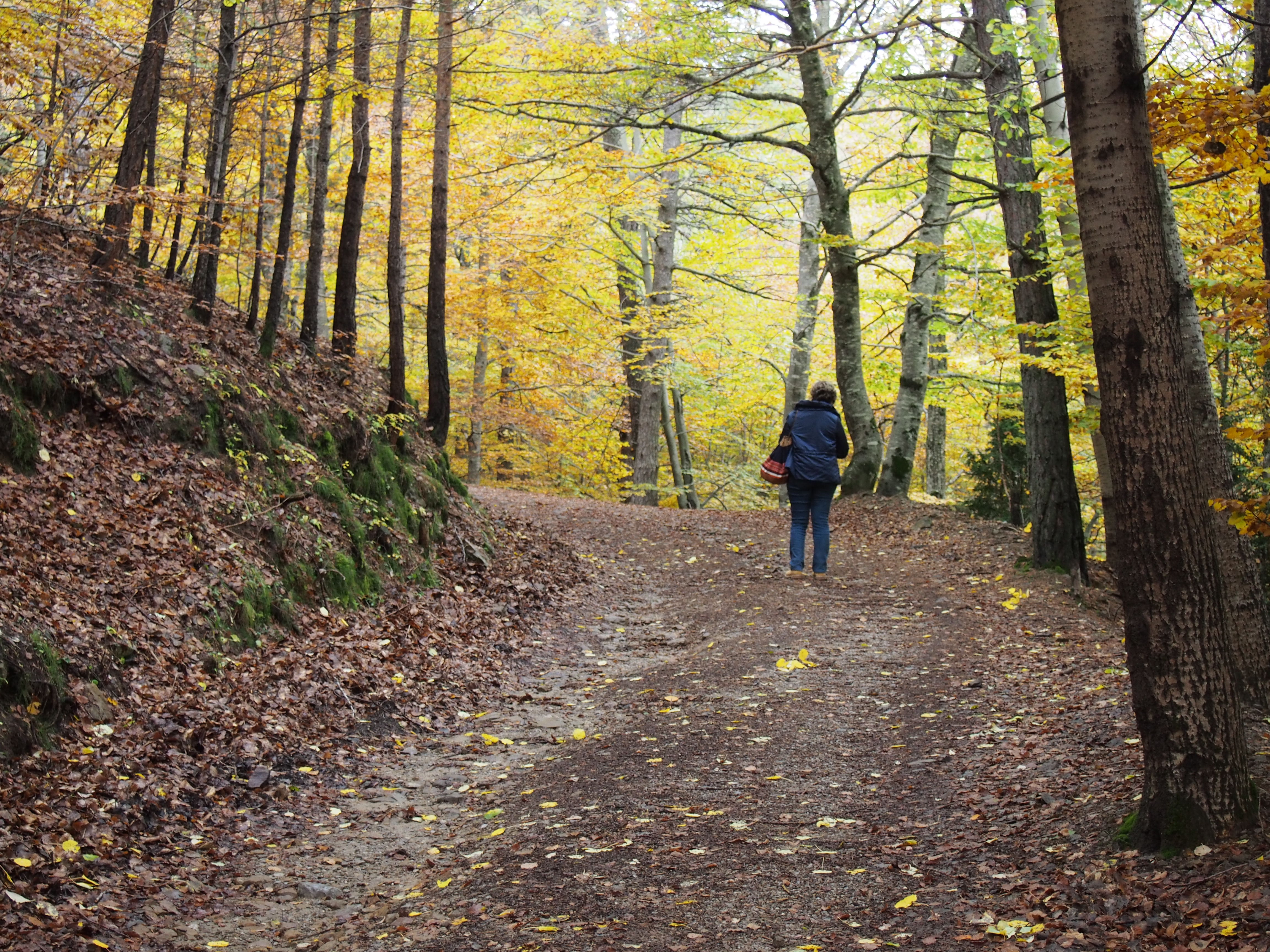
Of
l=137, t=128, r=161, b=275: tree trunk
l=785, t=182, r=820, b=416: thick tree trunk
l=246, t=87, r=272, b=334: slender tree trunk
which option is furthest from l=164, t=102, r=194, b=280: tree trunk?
l=785, t=182, r=820, b=416: thick tree trunk

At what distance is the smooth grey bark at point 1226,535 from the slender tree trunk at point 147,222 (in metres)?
8.69

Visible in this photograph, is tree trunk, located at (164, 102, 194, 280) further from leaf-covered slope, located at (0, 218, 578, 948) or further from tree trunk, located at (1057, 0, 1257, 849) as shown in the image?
tree trunk, located at (1057, 0, 1257, 849)

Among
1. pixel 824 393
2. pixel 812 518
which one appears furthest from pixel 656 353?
pixel 824 393

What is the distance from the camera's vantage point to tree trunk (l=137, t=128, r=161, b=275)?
10.1m

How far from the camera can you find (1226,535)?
5.74 meters

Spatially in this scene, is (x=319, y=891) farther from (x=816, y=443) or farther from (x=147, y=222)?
(x=147, y=222)

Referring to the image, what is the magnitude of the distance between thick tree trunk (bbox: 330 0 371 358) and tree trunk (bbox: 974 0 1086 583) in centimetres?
746

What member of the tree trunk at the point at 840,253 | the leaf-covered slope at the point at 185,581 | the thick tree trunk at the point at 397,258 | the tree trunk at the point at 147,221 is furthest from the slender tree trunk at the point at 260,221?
the tree trunk at the point at 840,253

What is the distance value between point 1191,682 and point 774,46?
14.4 metres

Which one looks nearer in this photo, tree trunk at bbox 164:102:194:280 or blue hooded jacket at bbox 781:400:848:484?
blue hooded jacket at bbox 781:400:848:484

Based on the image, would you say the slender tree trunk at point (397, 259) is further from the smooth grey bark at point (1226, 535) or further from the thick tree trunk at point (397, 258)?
the smooth grey bark at point (1226, 535)

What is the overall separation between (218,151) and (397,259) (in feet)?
8.32

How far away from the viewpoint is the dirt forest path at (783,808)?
3.78 meters

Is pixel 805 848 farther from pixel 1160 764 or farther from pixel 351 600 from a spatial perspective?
pixel 351 600
